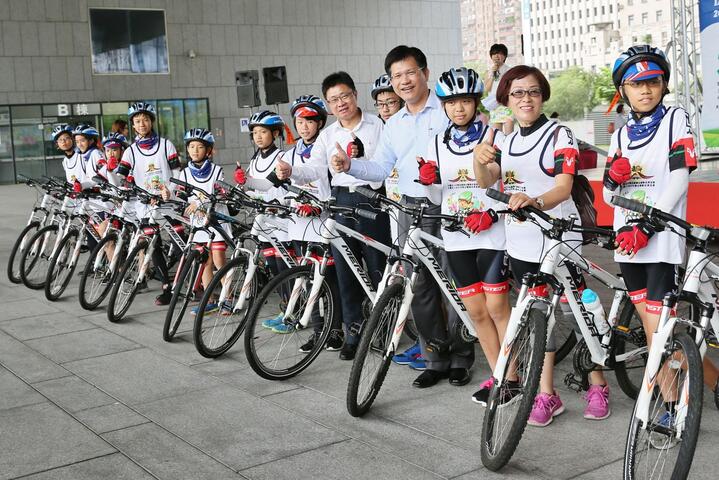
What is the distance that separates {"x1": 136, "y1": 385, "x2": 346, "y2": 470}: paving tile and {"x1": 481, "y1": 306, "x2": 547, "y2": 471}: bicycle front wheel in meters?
0.85

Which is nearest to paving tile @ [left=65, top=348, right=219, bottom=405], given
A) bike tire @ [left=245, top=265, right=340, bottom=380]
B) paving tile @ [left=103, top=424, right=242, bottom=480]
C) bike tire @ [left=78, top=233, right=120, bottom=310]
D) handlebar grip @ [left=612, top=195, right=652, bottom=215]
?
bike tire @ [left=245, top=265, right=340, bottom=380]

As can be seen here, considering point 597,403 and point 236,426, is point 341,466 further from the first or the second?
point 597,403

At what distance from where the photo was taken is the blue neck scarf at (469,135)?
474cm

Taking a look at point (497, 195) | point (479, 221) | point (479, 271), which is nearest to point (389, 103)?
point (479, 271)

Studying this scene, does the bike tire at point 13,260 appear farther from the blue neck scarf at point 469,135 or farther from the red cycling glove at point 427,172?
the blue neck scarf at point 469,135

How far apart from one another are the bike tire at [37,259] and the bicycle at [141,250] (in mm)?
2132

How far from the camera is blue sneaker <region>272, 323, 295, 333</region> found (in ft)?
18.7

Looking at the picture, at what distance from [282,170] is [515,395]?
2.32 meters

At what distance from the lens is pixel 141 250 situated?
7527 millimetres

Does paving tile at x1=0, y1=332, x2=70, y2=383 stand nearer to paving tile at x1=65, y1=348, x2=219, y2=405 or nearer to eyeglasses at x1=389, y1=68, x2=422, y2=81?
paving tile at x1=65, y1=348, x2=219, y2=405

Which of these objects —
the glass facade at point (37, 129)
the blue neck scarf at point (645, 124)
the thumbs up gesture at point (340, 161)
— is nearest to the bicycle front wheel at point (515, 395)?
the blue neck scarf at point (645, 124)

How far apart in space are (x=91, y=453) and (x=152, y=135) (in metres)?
4.66

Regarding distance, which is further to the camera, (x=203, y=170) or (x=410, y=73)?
(x=203, y=170)

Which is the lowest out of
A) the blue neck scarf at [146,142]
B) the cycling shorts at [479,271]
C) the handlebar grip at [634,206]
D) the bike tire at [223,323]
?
the bike tire at [223,323]
